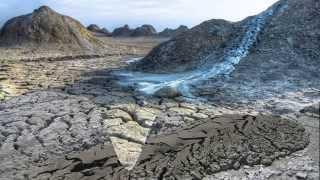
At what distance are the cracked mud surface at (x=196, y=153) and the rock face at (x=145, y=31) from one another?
24054mm

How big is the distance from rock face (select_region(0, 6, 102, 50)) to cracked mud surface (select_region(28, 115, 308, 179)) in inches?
444

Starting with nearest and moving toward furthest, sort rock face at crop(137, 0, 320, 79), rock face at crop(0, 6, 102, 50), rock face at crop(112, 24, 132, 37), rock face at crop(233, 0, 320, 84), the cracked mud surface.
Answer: the cracked mud surface < rock face at crop(233, 0, 320, 84) < rock face at crop(137, 0, 320, 79) < rock face at crop(0, 6, 102, 50) < rock face at crop(112, 24, 132, 37)

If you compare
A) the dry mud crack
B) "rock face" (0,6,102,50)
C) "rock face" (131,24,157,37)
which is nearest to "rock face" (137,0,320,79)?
the dry mud crack

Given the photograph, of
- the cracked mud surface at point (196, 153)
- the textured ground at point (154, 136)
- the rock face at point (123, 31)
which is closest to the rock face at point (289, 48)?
the textured ground at point (154, 136)

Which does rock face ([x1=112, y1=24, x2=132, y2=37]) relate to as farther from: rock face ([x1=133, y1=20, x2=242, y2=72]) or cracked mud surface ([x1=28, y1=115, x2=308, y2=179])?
cracked mud surface ([x1=28, y1=115, x2=308, y2=179])

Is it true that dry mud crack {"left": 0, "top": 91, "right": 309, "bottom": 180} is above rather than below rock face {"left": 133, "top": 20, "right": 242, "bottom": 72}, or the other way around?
below

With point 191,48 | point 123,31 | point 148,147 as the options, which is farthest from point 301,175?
point 123,31

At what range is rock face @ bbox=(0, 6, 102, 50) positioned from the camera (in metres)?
15.8

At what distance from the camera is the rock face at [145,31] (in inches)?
1139

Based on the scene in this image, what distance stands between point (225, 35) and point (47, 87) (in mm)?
3707

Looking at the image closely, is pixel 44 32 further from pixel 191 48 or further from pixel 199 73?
pixel 199 73

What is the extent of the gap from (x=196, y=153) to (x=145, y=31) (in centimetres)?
2499

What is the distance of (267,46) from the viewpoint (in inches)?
334

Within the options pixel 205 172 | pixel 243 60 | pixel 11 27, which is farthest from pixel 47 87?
pixel 11 27
